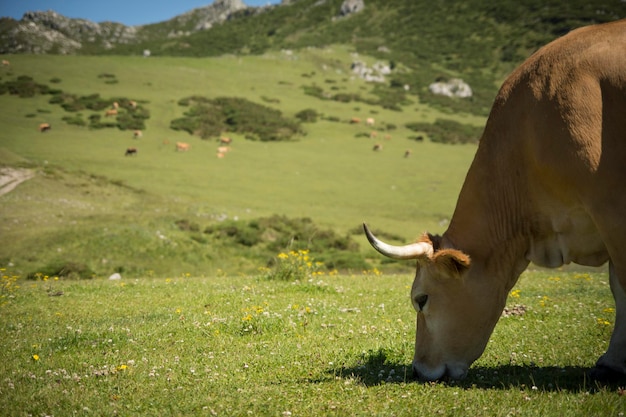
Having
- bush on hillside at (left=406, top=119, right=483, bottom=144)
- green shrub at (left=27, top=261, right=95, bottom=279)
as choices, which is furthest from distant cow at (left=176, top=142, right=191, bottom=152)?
bush on hillside at (left=406, top=119, right=483, bottom=144)

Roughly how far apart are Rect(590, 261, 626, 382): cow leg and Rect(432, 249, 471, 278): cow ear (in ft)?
4.82

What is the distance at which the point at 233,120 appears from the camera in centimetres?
5456

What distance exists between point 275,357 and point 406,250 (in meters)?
2.39

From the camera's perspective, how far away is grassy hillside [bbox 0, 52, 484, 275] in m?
21.4

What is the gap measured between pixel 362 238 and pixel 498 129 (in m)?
21.5

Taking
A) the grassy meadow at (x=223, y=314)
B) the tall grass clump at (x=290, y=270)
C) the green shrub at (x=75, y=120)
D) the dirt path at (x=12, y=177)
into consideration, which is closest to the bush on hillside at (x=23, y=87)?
the green shrub at (x=75, y=120)

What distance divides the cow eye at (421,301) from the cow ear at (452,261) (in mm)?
375

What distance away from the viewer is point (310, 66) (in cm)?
9150

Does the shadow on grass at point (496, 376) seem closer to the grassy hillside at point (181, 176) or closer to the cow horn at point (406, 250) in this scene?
the cow horn at point (406, 250)

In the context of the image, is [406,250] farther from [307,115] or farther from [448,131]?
[448,131]

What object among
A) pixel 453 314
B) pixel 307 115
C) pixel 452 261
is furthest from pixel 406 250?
pixel 307 115

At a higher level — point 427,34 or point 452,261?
point 427,34

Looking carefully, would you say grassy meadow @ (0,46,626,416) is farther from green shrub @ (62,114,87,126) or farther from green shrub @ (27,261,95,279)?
green shrub @ (62,114,87,126)

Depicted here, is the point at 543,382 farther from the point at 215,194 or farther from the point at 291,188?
the point at 291,188
